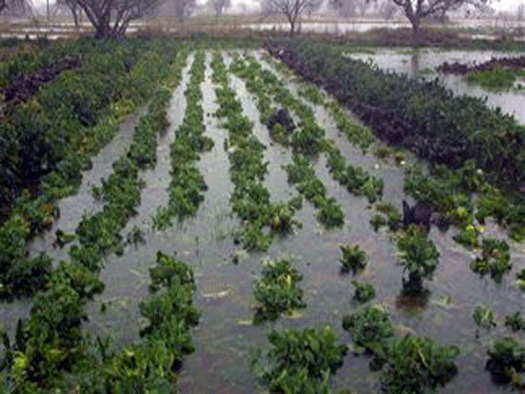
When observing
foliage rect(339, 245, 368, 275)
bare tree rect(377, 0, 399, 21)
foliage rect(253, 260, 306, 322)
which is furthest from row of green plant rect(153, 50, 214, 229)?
bare tree rect(377, 0, 399, 21)

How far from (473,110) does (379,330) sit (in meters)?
11.7

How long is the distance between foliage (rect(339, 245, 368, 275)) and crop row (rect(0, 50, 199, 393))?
8.30 ft

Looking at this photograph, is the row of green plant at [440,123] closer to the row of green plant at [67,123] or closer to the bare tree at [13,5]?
the row of green plant at [67,123]

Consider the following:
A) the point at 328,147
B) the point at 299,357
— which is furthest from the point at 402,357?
the point at 328,147

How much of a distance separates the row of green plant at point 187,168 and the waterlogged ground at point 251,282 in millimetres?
272

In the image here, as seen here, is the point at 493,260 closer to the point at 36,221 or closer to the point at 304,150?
the point at 304,150

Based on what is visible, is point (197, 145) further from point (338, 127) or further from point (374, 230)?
point (374, 230)

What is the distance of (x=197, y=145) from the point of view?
16594 millimetres

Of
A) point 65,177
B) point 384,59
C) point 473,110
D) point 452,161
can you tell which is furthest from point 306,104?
point 384,59

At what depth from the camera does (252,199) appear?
12531 millimetres

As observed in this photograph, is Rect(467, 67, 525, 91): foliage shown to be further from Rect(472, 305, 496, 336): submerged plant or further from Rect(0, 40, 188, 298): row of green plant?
Rect(472, 305, 496, 336): submerged plant

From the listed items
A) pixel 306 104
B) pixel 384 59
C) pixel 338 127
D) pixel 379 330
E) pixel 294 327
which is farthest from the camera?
pixel 384 59

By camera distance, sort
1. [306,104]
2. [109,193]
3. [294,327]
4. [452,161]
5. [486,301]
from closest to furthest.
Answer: [294,327]
[486,301]
[109,193]
[452,161]
[306,104]

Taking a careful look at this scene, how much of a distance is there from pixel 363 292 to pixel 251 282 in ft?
5.72
